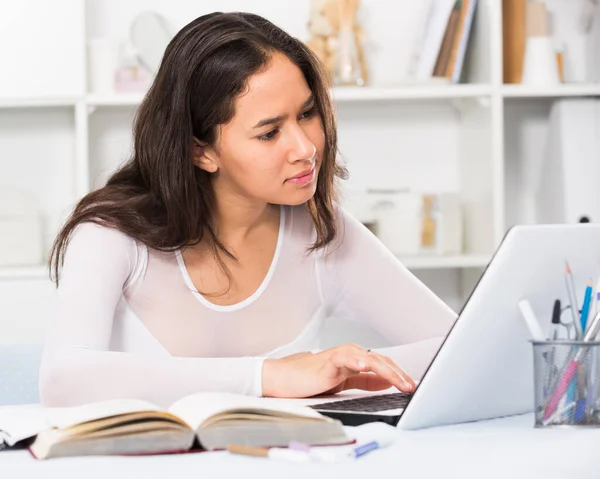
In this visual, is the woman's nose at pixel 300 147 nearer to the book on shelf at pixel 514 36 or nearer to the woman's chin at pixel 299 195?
the woman's chin at pixel 299 195

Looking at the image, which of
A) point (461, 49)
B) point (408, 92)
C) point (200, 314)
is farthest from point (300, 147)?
point (461, 49)

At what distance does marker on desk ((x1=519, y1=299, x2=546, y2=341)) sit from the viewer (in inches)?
38.7

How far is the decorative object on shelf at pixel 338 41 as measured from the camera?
272cm

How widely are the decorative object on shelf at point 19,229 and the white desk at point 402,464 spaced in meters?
1.86

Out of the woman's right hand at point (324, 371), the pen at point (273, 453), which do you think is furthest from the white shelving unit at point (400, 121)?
the pen at point (273, 453)

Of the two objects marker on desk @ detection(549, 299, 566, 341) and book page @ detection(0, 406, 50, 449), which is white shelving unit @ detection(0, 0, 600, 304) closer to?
book page @ detection(0, 406, 50, 449)

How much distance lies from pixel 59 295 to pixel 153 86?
0.39 metres

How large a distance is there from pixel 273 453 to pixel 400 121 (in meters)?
2.25

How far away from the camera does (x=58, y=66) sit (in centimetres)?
265

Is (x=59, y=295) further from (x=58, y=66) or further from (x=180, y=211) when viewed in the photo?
(x=58, y=66)

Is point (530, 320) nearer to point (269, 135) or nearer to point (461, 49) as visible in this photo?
point (269, 135)

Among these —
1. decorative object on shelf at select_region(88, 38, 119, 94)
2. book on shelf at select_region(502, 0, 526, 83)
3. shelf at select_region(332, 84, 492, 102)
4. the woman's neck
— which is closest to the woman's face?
the woman's neck

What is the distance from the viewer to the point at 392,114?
2994 millimetres

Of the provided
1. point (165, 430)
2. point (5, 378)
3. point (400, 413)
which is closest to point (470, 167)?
point (5, 378)
